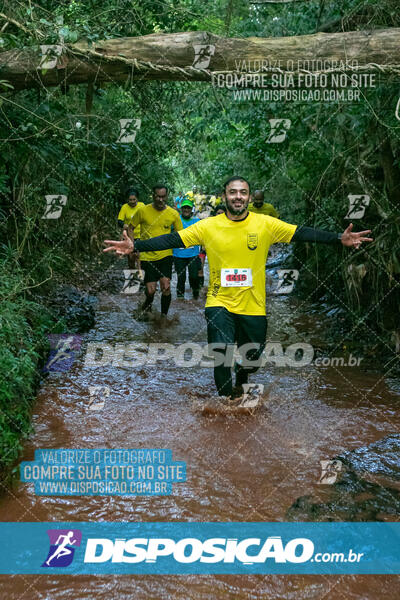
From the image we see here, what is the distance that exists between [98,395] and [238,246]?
6.83 ft

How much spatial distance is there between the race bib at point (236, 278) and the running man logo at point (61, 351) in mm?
2420

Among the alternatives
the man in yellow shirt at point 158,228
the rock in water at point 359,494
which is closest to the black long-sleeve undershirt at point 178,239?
the rock in water at point 359,494

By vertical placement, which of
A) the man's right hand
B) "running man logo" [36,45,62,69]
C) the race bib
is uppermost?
"running man logo" [36,45,62,69]

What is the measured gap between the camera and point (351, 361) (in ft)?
22.7

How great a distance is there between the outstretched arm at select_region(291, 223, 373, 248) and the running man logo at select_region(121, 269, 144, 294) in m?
7.45

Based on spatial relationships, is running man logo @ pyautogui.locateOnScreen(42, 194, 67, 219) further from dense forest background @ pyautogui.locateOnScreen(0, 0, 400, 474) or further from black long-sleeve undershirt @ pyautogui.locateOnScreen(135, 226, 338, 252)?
black long-sleeve undershirt @ pyautogui.locateOnScreen(135, 226, 338, 252)

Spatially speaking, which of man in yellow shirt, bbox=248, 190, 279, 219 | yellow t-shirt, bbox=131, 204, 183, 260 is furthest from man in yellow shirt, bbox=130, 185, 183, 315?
man in yellow shirt, bbox=248, 190, 279, 219

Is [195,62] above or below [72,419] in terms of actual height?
above

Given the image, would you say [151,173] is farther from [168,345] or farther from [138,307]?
[168,345]

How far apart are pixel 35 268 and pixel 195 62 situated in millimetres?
3292

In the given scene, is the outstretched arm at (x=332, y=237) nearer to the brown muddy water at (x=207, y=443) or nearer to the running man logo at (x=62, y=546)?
the brown muddy water at (x=207, y=443)

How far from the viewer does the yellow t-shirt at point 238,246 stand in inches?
196

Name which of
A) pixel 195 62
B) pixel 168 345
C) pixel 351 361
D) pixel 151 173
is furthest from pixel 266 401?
pixel 151 173

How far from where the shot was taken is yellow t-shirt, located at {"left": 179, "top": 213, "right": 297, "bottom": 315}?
16.4ft
